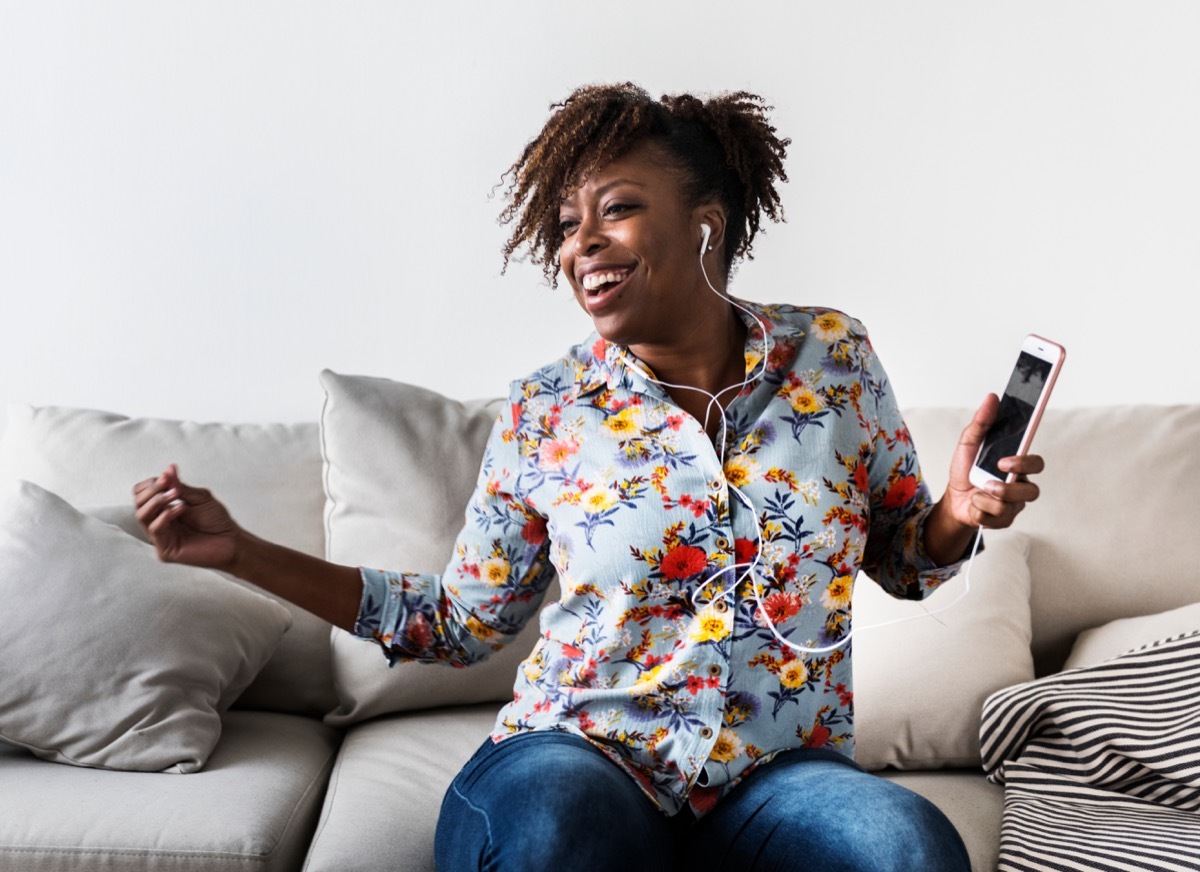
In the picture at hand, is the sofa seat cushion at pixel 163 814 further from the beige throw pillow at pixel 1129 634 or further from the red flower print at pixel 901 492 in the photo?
the beige throw pillow at pixel 1129 634

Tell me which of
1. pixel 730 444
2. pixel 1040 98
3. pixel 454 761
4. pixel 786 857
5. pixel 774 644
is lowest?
pixel 454 761

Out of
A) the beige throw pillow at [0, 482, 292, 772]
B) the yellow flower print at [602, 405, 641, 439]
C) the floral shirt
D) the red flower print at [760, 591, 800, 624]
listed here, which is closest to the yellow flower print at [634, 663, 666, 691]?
the floral shirt

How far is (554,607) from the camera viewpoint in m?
1.37

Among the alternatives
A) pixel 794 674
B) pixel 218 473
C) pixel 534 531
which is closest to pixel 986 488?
pixel 794 674

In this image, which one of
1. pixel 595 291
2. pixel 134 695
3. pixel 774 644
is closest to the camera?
pixel 774 644

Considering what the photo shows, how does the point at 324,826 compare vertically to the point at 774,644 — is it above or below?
below

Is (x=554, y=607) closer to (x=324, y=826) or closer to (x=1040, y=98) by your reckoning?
(x=324, y=826)

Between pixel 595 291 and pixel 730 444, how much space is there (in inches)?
8.8

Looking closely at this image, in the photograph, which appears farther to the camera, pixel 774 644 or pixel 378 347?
pixel 378 347

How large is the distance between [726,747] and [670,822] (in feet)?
0.31

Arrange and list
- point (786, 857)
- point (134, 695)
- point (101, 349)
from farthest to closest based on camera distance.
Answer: point (101, 349)
point (134, 695)
point (786, 857)

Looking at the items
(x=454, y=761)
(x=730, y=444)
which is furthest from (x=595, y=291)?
(x=454, y=761)

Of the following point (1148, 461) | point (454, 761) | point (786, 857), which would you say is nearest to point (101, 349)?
point (454, 761)

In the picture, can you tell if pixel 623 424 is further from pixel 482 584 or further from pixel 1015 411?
pixel 1015 411
